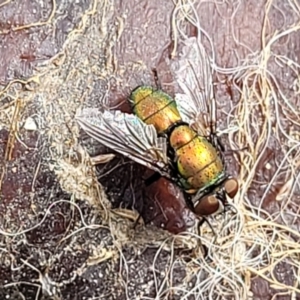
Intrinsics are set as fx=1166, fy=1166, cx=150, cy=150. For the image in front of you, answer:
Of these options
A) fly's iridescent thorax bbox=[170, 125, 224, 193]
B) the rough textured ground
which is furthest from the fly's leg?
fly's iridescent thorax bbox=[170, 125, 224, 193]

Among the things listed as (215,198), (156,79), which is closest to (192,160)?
(215,198)

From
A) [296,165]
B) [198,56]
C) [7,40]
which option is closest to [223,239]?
[296,165]

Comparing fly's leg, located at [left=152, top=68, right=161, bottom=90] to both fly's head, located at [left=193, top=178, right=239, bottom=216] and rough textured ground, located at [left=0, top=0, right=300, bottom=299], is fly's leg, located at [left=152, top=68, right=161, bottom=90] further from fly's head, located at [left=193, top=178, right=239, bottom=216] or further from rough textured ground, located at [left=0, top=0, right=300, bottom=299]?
fly's head, located at [left=193, top=178, right=239, bottom=216]

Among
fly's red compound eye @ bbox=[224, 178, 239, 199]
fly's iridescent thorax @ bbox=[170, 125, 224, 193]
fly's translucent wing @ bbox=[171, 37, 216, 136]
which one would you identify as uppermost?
fly's translucent wing @ bbox=[171, 37, 216, 136]

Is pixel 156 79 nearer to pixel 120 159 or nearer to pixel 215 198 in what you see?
pixel 120 159

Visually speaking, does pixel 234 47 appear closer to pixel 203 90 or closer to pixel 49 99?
pixel 203 90

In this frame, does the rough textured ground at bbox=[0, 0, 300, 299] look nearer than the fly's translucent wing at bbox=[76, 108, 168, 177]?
No
